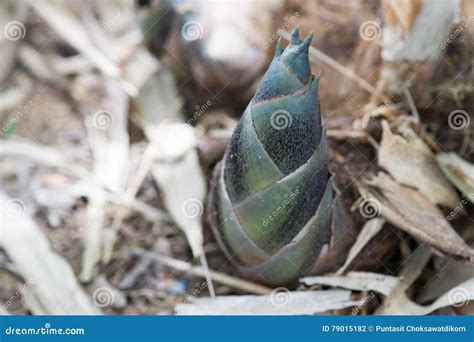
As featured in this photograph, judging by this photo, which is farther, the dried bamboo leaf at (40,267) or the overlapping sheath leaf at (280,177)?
the dried bamboo leaf at (40,267)

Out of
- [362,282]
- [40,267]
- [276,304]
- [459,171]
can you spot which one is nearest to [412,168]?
[459,171]

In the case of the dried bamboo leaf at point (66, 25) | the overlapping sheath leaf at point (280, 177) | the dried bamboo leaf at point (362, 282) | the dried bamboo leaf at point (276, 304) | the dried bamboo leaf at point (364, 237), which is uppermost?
the dried bamboo leaf at point (66, 25)

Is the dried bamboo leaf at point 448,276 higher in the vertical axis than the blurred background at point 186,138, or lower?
lower

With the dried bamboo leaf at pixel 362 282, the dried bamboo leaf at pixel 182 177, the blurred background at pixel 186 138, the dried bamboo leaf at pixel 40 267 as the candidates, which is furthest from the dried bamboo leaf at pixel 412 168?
the dried bamboo leaf at pixel 40 267

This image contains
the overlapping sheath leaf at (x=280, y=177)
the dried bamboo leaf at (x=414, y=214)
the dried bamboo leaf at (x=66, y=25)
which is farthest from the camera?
the dried bamboo leaf at (x=66, y=25)

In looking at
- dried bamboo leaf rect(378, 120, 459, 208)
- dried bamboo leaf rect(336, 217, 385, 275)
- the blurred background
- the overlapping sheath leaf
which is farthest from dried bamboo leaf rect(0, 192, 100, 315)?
dried bamboo leaf rect(378, 120, 459, 208)

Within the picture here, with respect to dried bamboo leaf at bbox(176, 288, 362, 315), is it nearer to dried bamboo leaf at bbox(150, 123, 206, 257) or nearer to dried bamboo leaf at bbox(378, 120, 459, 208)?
dried bamboo leaf at bbox(150, 123, 206, 257)

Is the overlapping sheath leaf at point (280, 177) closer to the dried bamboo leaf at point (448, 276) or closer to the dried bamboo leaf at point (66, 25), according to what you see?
the dried bamboo leaf at point (448, 276)
